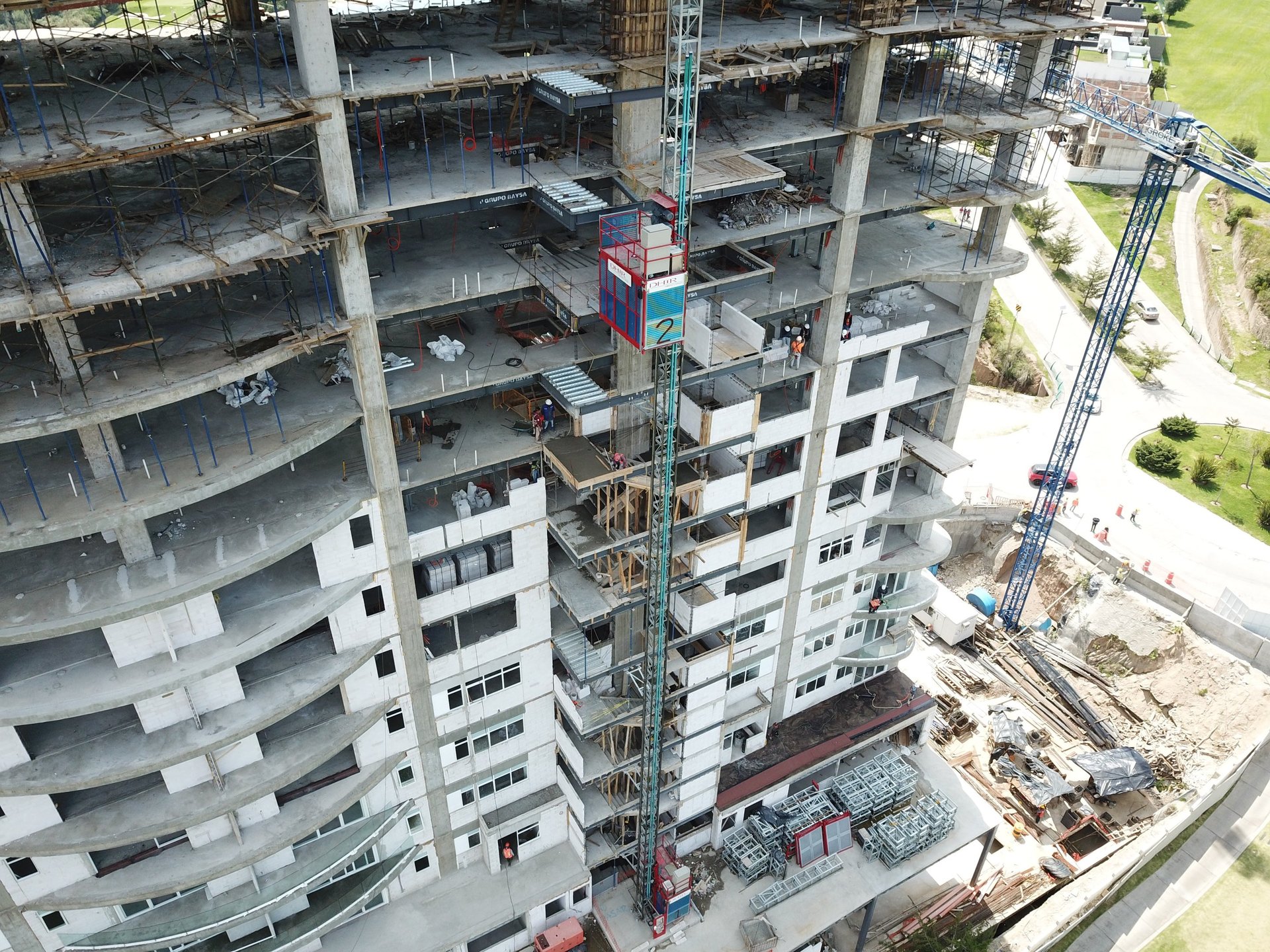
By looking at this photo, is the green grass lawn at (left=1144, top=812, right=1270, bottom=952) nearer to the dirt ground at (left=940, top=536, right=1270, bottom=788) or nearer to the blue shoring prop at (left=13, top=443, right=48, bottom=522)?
the dirt ground at (left=940, top=536, right=1270, bottom=788)

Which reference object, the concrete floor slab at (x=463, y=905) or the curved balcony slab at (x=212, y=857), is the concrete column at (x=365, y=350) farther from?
the concrete floor slab at (x=463, y=905)

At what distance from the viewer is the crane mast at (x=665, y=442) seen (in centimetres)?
A: 3419

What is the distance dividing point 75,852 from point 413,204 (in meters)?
28.2

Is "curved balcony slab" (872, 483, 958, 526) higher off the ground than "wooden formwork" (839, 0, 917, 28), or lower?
lower

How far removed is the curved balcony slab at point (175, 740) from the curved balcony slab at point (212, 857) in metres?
4.87

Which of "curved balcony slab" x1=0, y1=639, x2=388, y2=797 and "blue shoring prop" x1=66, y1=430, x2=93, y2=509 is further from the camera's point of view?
"curved balcony slab" x1=0, y1=639, x2=388, y2=797

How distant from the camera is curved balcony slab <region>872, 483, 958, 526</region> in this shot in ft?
182

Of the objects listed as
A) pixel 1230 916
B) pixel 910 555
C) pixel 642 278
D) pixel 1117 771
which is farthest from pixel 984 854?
pixel 642 278

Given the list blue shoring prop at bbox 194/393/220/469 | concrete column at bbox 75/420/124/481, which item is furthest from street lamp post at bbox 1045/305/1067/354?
concrete column at bbox 75/420/124/481

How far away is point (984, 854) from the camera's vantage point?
5859 cm

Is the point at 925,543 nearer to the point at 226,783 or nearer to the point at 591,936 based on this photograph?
the point at 591,936

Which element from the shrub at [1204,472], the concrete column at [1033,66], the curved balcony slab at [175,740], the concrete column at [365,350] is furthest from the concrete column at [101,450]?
the shrub at [1204,472]

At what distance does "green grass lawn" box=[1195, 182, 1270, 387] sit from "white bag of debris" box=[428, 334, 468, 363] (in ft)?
329

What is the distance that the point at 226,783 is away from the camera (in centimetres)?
4000
